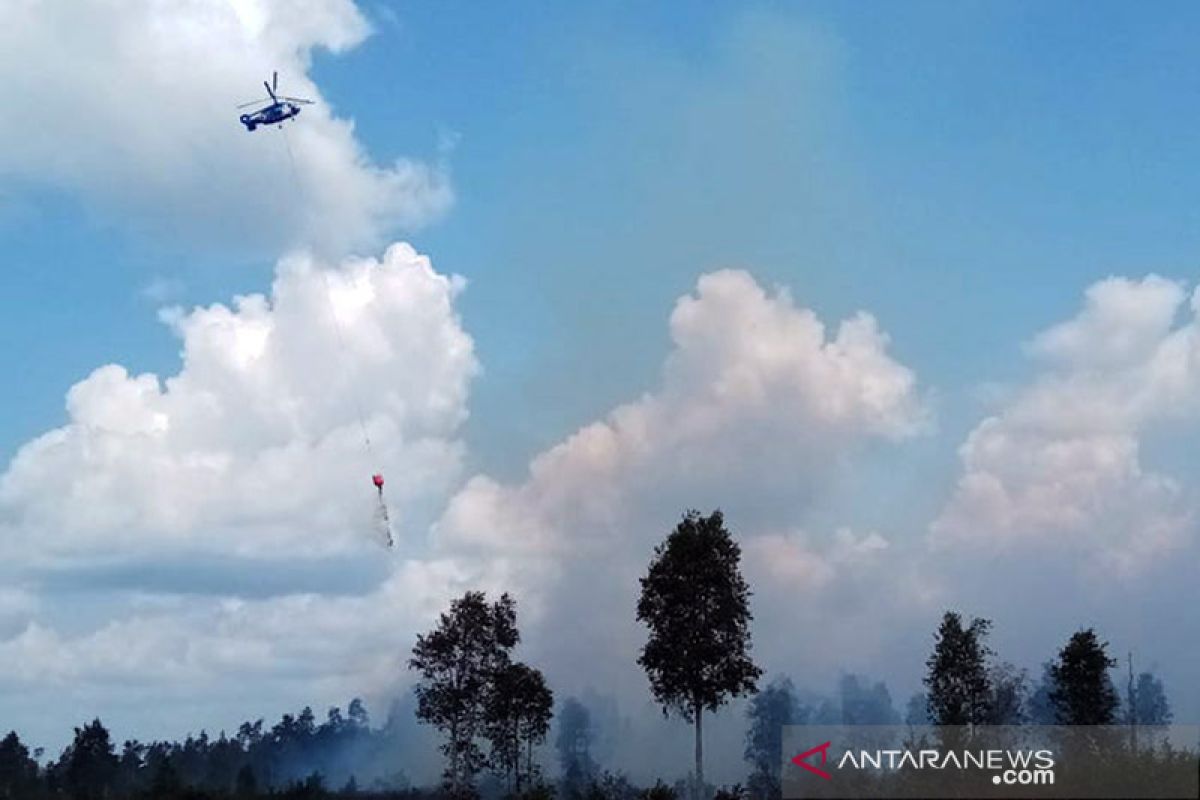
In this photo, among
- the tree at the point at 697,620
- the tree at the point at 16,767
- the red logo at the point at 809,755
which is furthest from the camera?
the tree at the point at 16,767

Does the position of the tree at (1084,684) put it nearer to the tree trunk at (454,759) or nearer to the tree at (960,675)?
the tree at (960,675)

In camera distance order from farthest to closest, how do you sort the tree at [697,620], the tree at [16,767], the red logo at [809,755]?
the tree at [16,767] < the tree at [697,620] < the red logo at [809,755]

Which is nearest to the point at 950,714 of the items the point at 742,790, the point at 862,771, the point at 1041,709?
the point at 742,790

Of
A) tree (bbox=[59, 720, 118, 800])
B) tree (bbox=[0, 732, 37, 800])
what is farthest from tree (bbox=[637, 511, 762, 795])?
tree (bbox=[59, 720, 118, 800])

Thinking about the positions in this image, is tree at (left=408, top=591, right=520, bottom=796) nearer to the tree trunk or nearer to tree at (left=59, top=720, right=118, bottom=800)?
the tree trunk

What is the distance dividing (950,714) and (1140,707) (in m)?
136

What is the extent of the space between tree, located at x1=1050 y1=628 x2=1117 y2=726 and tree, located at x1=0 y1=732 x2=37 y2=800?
7672 cm

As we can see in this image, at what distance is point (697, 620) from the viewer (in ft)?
204

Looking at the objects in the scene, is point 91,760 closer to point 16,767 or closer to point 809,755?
point 16,767

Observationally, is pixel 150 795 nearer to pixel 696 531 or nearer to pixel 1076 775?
pixel 696 531

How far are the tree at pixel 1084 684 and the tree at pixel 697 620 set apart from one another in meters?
17.3

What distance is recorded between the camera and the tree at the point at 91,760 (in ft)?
415

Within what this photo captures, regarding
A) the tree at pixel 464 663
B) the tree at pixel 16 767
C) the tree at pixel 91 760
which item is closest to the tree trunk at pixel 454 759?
the tree at pixel 464 663

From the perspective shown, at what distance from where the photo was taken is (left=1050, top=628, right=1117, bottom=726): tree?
6650 centimetres
